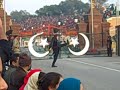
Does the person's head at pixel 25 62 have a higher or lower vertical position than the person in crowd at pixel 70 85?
higher

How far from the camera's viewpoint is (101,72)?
2102cm

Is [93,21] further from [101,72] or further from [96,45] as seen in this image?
[101,72]

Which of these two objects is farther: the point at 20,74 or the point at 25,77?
the point at 20,74

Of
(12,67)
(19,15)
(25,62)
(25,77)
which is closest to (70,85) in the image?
(25,77)

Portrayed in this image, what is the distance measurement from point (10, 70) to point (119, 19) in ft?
150

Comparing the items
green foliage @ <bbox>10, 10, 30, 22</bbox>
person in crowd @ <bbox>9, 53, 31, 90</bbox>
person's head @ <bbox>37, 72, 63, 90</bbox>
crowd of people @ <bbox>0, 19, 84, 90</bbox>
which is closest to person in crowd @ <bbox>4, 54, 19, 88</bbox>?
crowd of people @ <bbox>0, 19, 84, 90</bbox>

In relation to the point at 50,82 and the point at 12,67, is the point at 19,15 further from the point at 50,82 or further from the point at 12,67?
the point at 50,82

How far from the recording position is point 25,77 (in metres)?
6.66

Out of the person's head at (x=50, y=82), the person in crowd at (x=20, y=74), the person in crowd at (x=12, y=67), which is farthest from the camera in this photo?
the person in crowd at (x=12, y=67)

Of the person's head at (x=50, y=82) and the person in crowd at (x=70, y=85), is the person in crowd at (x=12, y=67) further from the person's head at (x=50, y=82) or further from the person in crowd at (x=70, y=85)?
the person in crowd at (x=70, y=85)

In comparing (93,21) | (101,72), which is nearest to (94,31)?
(93,21)

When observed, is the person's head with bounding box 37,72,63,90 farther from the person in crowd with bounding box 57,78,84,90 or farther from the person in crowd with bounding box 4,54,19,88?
the person in crowd with bounding box 4,54,19,88

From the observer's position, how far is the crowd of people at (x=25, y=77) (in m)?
4.36

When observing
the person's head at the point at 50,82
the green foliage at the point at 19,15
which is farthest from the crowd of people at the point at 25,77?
the green foliage at the point at 19,15
